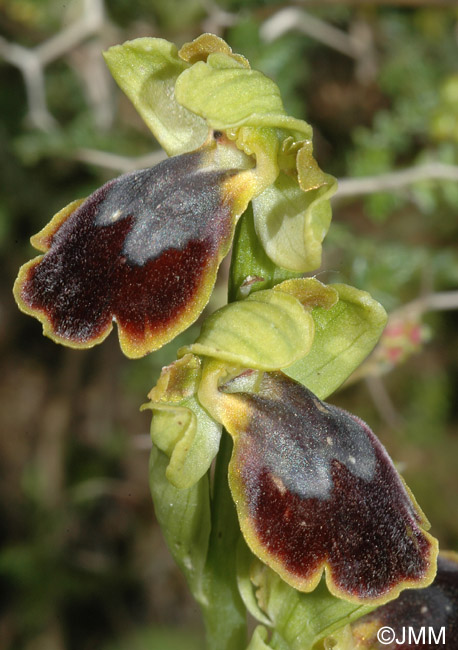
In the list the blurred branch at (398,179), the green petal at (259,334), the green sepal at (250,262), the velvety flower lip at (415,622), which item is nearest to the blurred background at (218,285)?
the blurred branch at (398,179)

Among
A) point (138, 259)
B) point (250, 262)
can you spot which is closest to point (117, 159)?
point (250, 262)

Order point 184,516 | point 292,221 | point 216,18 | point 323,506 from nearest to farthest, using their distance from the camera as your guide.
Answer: point 323,506 → point 292,221 → point 184,516 → point 216,18

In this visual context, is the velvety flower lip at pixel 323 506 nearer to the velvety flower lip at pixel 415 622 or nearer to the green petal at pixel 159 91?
the velvety flower lip at pixel 415 622

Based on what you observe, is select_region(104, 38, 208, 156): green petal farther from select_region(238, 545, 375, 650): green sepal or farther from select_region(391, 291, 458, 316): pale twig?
select_region(391, 291, 458, 316): pale twig

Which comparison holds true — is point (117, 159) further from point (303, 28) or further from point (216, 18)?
point (303, 28)

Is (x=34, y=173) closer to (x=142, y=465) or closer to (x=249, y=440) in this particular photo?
(x=142, y=465)
